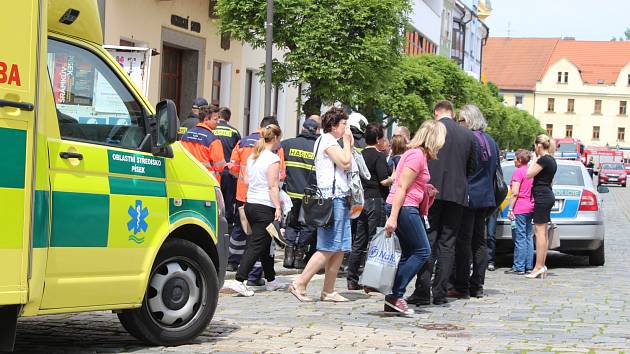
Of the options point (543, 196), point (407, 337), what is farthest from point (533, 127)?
point (407, 337)

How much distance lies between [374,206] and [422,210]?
7.63ft

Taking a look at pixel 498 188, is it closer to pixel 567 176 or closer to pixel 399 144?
pixel 399 144

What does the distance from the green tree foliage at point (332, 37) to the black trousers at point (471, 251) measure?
30.1ft

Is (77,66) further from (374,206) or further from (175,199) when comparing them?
(374,206)

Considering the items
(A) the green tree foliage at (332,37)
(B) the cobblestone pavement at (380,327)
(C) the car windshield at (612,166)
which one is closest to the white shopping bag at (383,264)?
(B) the cobblestone pavement at (380,327)

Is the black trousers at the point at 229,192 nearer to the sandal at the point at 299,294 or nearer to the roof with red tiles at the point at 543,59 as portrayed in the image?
the sandal at the point at 299,294

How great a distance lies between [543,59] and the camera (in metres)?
137

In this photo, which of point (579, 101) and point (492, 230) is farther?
point (579, 101)

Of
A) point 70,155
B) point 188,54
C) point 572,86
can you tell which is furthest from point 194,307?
point 572,86

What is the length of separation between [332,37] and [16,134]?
592 inches

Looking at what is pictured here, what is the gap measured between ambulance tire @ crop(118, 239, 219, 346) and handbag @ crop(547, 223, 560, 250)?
7555 mm

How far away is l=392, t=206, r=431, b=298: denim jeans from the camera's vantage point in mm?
10367

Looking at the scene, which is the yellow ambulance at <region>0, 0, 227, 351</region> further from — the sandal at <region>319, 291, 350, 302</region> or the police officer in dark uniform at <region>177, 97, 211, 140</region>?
the police officer in dark uniform at <region>177, 97, 211, 140</region>

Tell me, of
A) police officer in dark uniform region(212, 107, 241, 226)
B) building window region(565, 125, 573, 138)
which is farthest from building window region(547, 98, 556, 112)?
police officer in dark uniform region(212, 107, 241, 226)
